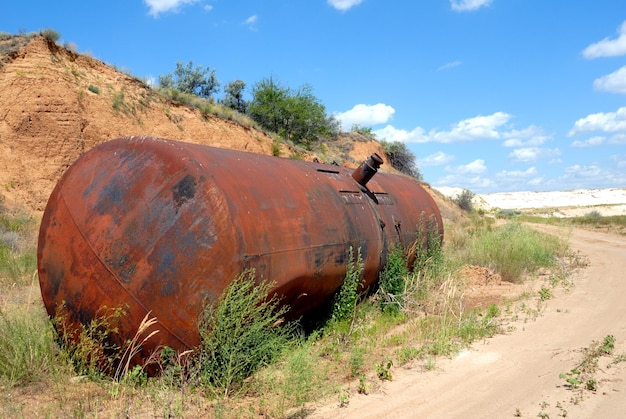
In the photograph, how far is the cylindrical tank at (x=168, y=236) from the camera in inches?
158

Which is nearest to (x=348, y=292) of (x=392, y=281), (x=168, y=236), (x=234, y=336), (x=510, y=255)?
(x=392, y=281)

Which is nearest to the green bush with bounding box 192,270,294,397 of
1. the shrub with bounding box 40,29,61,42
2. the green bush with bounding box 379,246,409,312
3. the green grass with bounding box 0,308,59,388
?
the green grass with bounding box 0,308,59,388

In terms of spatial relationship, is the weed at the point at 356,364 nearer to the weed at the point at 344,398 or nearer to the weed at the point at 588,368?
the weed at the point at 344,398

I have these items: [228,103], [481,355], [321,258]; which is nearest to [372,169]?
[321,258]

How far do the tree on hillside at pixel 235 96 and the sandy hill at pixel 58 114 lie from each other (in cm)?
1200

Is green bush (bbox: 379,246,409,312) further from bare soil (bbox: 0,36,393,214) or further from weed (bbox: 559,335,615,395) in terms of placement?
bare soil (bbox: 0,36,393,214)

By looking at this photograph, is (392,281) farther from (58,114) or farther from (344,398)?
(58,114)

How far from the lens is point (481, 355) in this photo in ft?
18.2

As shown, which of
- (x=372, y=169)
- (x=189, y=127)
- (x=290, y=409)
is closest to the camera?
(x=290, y=409)

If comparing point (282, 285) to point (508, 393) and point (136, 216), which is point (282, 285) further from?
point (508, 393)

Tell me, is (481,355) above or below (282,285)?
below

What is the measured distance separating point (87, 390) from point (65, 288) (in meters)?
0.85

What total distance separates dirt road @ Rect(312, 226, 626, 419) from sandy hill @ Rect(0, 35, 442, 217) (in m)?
13.3

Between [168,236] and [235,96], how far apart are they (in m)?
30.7
